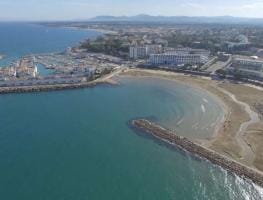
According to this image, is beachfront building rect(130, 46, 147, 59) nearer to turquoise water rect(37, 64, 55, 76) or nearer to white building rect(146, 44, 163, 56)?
white building rect(146, 44, 163, 56)

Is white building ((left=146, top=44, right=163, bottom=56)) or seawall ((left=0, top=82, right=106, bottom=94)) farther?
white building ((left=146, top=44, right=163, bottom=56))

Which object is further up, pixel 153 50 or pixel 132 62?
pixel 153 50

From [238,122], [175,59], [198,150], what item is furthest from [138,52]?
[198,150]

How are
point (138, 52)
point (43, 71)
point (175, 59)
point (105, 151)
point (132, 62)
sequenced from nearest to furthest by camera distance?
point (105, 151) → point (43, 71) → point (175, 59) → point (132, 62) → point (138, 52)

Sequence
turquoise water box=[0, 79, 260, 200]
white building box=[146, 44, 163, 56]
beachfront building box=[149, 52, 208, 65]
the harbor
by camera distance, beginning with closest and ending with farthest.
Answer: turquoise water box=[0, 79, 260, 200] → the harbor → beachfront building box=[149, 52, 208, 65] → white building box=[146, 44, 163, 56]

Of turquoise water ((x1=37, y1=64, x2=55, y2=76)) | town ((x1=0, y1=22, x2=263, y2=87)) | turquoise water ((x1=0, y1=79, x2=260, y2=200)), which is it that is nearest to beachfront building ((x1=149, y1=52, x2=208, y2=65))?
town ((x1=0, y1=22, x2=263, y2=87))

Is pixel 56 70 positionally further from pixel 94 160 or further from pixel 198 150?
pixel 198 150
